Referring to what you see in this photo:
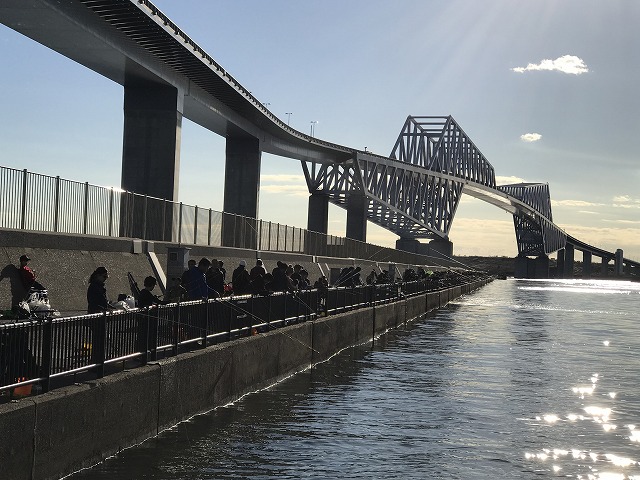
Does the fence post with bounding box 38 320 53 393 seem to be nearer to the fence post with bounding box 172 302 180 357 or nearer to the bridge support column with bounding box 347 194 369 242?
the fence post with bounding box 172 302 180 357

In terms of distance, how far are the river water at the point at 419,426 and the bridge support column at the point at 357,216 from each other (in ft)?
304

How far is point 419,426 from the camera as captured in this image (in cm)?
1557

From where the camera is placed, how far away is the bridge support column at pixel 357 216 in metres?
121

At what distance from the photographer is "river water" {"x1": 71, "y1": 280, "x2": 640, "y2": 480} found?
12250 millimetres

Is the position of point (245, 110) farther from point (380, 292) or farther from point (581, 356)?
point (581, 356)

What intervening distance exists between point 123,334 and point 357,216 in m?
112

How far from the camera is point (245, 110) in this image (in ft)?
220

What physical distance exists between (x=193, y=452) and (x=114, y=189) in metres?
16.1

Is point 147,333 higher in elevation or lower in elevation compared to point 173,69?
lower

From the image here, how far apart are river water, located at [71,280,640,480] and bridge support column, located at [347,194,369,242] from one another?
304 feet

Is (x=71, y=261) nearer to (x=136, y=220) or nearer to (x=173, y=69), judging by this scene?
(x=136, y=220)

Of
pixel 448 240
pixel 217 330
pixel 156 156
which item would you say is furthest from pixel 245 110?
pixel 448 240

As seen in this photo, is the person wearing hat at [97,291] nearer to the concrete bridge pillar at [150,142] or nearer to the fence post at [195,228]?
the fence post at [195,228]

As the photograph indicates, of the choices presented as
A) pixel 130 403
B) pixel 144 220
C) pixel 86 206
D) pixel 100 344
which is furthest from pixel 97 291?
pixel 144 220
